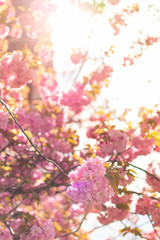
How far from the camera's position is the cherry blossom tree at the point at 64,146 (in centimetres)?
167

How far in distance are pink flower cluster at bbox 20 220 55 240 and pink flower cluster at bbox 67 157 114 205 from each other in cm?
61

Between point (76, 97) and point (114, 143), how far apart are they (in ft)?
4.55

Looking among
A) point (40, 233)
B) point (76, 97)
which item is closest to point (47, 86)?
point (76, 97)

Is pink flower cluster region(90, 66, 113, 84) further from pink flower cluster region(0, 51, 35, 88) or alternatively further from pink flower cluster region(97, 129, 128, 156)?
pink flower cluster region(97, 129, 128, 156)

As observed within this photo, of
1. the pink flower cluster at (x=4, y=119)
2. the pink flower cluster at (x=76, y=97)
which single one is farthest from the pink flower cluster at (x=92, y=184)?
the pink flower cluster at (x=76, y=97)

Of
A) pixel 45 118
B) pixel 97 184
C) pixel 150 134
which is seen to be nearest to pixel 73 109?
pixel 45 118

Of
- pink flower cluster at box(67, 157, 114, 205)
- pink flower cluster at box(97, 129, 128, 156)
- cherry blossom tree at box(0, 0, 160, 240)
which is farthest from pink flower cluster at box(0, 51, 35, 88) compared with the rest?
pink flower cluster at box(67, 157, 114, 205)

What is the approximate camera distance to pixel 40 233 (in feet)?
5.48

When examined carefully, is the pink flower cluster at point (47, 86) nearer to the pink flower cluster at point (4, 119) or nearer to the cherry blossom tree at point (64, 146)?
the cherry blossom tree at point (64, 146)

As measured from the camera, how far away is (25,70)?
2.16 metres

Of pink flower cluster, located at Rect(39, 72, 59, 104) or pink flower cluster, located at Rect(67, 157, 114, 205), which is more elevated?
pink flower cluster, located at Rect(39, 72, 59, 104)

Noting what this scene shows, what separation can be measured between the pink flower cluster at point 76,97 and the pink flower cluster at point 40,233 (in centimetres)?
182

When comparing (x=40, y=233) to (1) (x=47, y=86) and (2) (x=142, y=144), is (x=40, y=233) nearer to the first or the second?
(2) (x=142, y=144)

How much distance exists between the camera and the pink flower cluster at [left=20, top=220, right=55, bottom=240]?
1.66 meters
